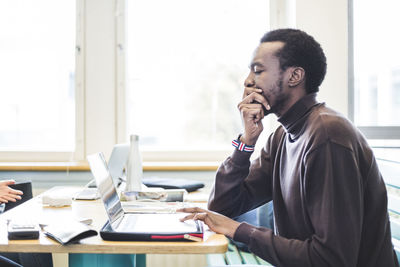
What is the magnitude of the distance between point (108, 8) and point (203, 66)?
0.78 metres

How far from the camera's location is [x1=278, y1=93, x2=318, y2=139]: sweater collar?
1.39 m

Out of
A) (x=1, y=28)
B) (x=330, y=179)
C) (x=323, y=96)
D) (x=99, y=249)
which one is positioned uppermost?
(x=1, y=28)

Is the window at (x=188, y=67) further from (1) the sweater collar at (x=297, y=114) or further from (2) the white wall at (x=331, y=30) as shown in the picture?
(1) the sweater collar at (x=297, y=114)

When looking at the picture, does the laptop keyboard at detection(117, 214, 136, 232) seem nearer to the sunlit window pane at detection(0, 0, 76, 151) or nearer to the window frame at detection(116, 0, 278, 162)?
the window frame at detection(116, 0, 278, 162)

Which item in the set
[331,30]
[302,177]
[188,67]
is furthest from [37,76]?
[302,177]

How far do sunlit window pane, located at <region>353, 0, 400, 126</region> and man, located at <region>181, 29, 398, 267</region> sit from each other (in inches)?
59.9

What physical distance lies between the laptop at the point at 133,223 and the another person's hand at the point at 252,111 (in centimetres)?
37

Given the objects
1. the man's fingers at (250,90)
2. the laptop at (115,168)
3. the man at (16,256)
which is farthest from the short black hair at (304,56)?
the man at (16,256)

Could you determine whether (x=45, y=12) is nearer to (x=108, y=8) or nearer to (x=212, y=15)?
(x=108, y=8)

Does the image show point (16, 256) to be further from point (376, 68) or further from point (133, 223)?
point (376, 68)

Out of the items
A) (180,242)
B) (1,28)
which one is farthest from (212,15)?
(180,242)

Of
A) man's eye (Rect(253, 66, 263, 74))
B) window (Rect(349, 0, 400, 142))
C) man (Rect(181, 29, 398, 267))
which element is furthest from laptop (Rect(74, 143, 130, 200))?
window (Rect(349, 0, 400, 142))

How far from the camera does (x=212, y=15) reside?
3.31m

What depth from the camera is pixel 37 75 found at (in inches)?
130
